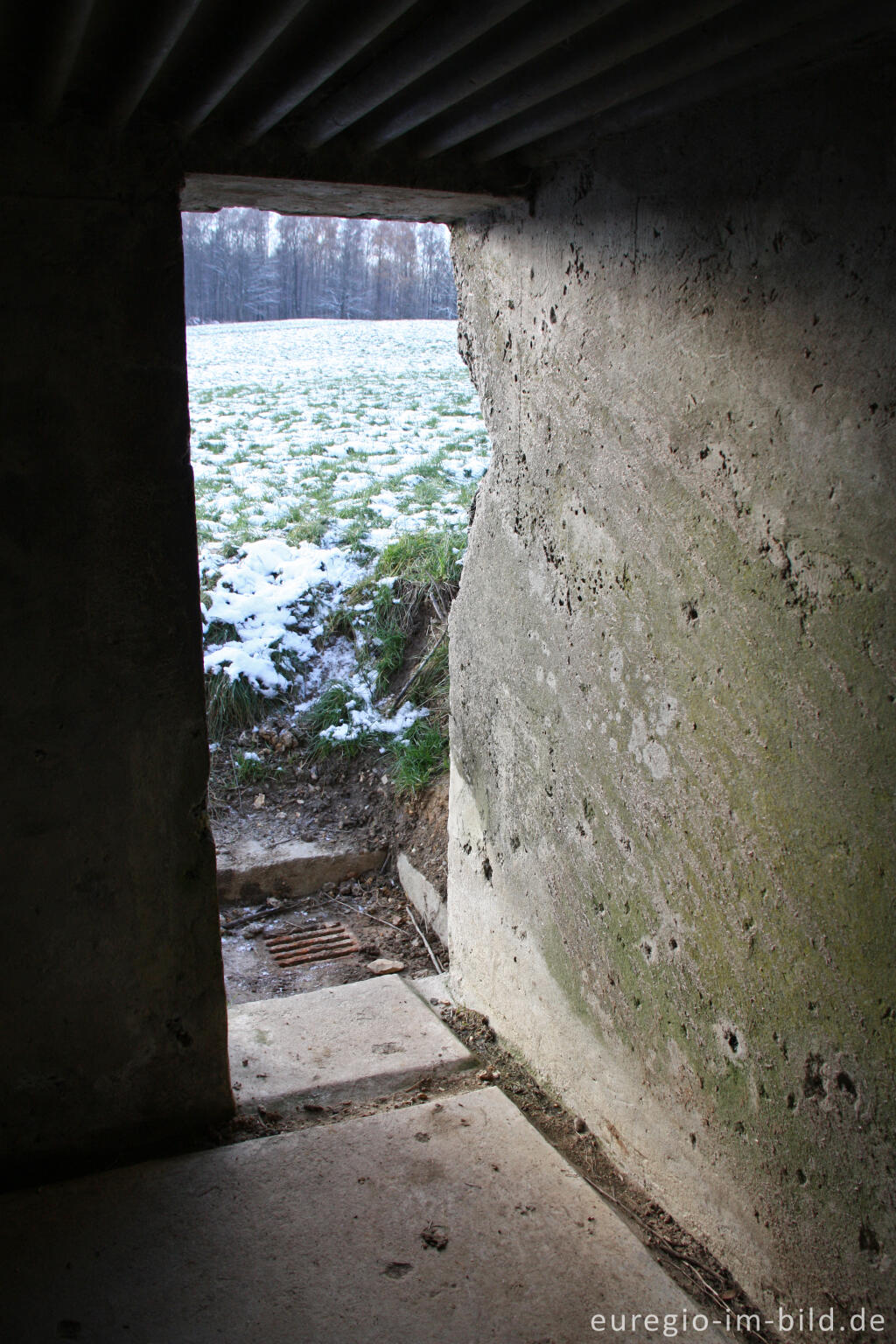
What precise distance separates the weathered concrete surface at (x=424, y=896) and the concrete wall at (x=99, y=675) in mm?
2131

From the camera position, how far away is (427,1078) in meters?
3.01

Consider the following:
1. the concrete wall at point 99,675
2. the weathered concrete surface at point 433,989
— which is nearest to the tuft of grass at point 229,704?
the weathered concrete surface at point 433,989

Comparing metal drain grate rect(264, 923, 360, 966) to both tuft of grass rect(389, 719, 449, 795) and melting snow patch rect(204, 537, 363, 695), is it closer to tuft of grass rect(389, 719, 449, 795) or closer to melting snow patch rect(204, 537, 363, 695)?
tuft of grass rect(389, 719, 449, 795)

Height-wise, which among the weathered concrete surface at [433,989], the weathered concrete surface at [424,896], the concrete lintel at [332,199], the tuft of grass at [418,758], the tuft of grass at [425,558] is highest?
the concrete lintel at [332,199]

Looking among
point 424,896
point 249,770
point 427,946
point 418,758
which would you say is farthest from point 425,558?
point 427,946

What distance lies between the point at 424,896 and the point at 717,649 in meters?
3.07

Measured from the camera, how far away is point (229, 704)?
5629 millimetres

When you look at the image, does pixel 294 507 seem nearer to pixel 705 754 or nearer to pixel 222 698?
pixel 222 698

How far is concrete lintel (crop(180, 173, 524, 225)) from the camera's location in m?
2.35

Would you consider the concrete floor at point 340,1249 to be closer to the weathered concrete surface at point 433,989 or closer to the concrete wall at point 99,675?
the concrete wall at point 99,675

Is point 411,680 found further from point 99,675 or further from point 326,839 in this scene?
point 99,675

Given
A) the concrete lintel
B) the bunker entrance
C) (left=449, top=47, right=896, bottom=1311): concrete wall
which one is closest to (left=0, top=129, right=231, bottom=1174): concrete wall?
the concrete lintel

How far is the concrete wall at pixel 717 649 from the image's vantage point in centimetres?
169

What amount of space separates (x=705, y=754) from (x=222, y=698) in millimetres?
3949
